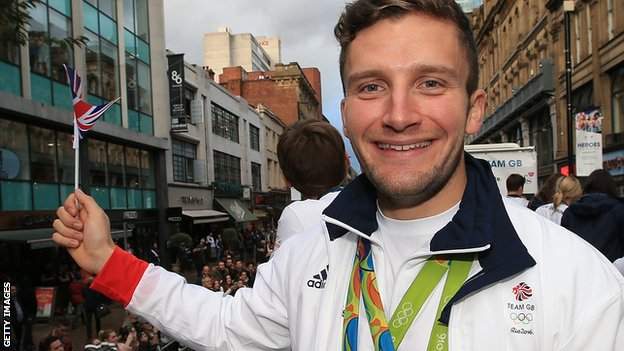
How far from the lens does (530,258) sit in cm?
137

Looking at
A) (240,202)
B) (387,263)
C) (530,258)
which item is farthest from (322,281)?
(240,202)

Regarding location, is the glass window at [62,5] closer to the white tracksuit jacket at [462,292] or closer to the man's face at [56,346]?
the man's face at [56,346]

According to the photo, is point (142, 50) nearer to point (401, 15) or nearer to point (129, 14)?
point (129, 14)

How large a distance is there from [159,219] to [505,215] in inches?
974

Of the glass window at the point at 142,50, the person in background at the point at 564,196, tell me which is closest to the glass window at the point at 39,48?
the glass window at the point at 142,50

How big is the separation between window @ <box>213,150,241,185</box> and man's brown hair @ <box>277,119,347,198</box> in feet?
105

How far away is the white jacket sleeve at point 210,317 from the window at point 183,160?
87.0ft

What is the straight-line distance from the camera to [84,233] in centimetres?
196

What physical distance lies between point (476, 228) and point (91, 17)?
20869 millimetres

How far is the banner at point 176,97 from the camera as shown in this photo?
84.5ft

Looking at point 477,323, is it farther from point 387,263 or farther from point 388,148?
point 388,148

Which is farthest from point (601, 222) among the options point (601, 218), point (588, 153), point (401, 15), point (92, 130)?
point (92, 130)

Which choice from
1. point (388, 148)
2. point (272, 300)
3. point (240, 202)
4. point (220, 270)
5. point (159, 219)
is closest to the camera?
point (388, 148)

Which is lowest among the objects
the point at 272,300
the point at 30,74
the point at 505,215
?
the point at 272,300
